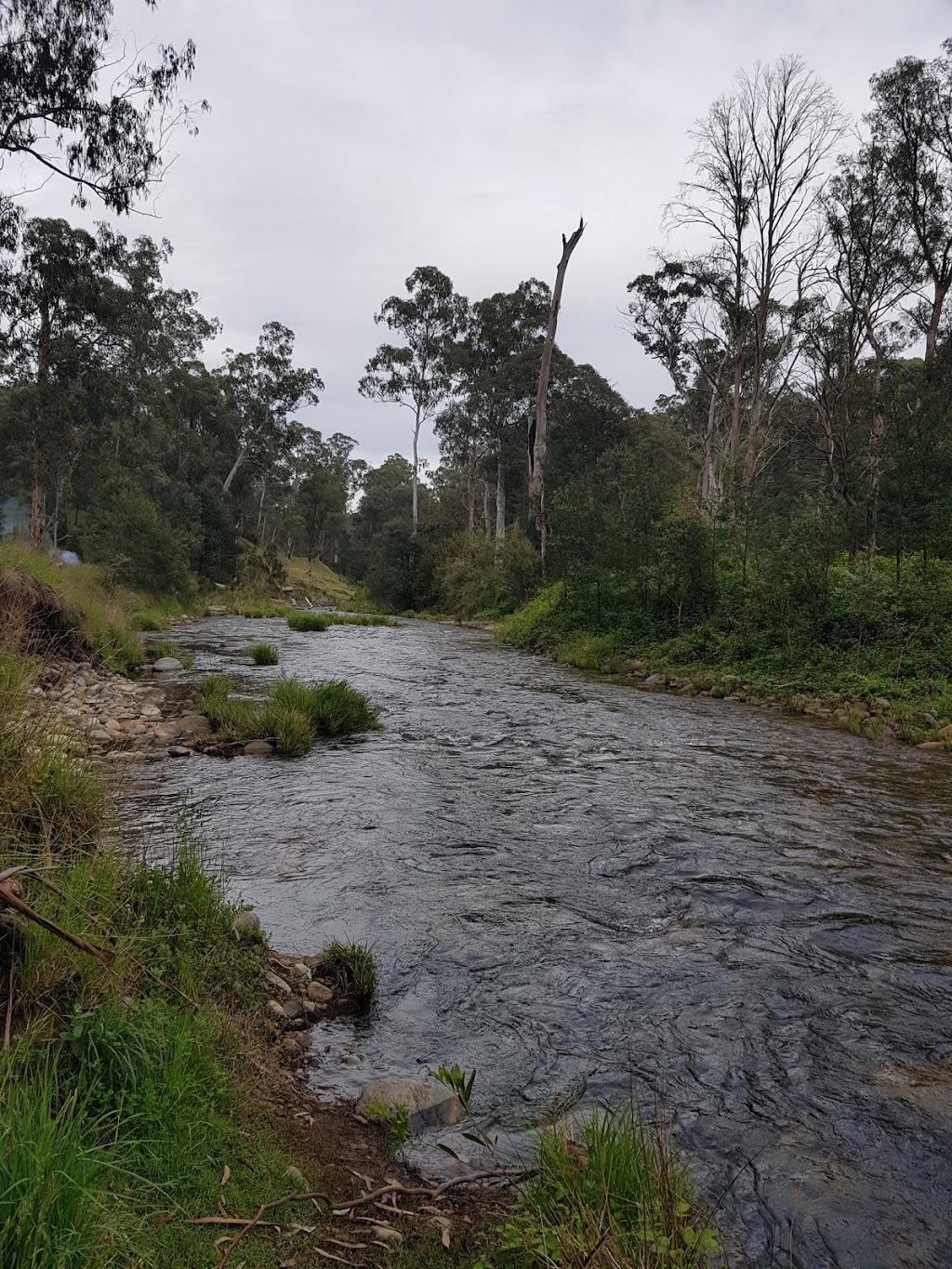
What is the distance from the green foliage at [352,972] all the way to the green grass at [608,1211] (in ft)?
4.55

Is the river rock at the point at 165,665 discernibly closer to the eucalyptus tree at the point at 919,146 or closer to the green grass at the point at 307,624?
the green grass at the point at 307,624

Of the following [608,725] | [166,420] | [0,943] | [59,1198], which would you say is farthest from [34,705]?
[166,420]

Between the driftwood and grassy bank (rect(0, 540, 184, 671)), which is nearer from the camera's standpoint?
the driftwood

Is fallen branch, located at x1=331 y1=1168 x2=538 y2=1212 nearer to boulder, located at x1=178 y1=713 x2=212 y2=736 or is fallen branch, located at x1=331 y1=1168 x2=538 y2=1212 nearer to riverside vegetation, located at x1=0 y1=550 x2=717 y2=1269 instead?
riverside vegetation, located at x1=0 y1=550 x2=717 y2=1269

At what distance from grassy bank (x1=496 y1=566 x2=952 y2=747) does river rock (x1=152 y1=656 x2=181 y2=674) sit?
28.3 ft

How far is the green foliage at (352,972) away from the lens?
3.61 meters

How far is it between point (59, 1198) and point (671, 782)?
6523mm

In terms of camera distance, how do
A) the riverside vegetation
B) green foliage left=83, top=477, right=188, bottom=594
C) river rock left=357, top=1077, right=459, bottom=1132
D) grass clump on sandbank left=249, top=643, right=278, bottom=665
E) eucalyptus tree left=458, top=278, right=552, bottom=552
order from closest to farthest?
1. the riverside vegetation
2. river rock left=357, top=1077, right=459, bottom=1132
3. grass clump on sandbank left=249, top=643, right=278, bottom=665
4. green foliage left=83, top=477, right=188, bottom=594
5. eucalyptus tree left=458, top=278, right=552, bottom=552

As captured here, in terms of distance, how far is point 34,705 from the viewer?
14.2 feet

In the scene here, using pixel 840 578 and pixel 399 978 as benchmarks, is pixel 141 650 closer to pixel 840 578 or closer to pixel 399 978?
pixel 399 978

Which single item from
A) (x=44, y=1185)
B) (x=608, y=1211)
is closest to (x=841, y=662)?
(x=608, y=1211)

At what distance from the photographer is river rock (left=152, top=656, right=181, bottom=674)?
43.2ft

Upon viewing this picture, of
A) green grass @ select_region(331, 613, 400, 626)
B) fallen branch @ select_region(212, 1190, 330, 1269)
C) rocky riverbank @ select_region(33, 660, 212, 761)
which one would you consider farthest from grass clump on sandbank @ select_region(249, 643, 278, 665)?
fallen branch @ select_region(212, 1190, 330, 1269)

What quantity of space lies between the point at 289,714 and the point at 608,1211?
725 centimetres
